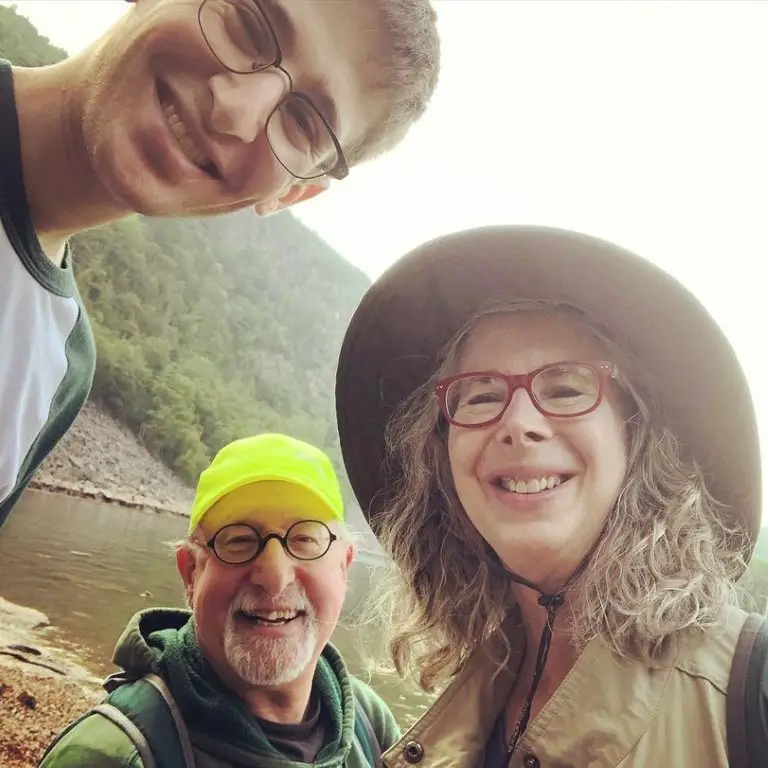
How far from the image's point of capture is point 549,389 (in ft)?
4.10

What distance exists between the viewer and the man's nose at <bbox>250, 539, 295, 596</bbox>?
1638 millimetres

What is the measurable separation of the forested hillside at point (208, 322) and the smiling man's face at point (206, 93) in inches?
1514

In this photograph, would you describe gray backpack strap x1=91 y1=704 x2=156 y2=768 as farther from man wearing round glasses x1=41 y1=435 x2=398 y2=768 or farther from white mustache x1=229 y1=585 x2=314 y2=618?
white mustache x1=229 y1=585 x2=314 y2=618

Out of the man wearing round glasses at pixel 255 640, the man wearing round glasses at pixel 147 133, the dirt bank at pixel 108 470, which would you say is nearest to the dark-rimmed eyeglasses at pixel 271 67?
the man wearing round glasses at pixel 147 133

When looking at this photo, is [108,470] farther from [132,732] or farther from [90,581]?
[132,732]

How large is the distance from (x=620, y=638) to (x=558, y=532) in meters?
0.21

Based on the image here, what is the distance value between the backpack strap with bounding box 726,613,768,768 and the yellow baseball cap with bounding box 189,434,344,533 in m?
1.11

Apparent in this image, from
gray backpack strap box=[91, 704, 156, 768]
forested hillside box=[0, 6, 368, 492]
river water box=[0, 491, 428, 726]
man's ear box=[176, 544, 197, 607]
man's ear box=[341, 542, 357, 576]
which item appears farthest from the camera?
forested hillside box=[0, 6, 368, 492]

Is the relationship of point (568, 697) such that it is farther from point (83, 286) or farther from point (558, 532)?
point (83, 286)

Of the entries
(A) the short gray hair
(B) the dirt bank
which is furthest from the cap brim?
(B) the dirt bank

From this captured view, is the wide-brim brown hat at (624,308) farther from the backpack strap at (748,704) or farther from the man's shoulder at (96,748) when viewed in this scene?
the man's shoulder at (96,748)

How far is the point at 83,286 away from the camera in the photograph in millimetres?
41281

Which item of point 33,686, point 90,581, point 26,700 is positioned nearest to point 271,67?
point 26,700

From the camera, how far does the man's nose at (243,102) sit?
1291 millimetres
